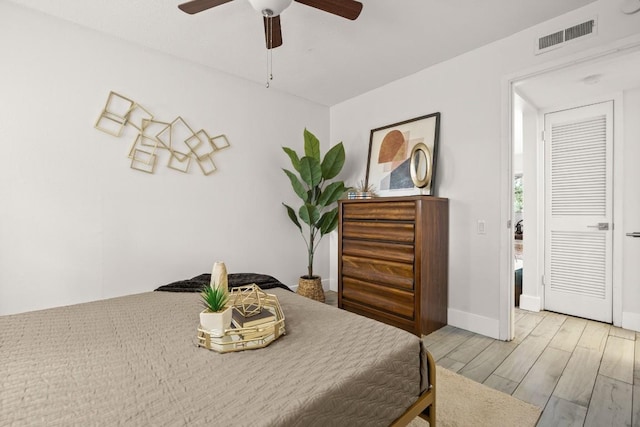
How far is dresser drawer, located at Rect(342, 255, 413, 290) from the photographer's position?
2.63 metres

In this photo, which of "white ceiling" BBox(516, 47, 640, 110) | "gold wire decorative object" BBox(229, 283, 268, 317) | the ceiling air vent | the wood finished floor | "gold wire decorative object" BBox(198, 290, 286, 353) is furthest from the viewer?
"white ceiling" BBox(516, 47, 640, 110)

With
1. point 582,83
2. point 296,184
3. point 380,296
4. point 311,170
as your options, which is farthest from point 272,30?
point 582,83

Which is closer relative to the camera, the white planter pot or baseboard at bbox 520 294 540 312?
the white planter pot

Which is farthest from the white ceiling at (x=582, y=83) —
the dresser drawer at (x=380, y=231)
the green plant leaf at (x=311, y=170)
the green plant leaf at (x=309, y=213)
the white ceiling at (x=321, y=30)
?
the green plant leaf at (x=309, y=213)

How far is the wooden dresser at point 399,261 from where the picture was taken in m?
2.54

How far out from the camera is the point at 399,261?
269cm

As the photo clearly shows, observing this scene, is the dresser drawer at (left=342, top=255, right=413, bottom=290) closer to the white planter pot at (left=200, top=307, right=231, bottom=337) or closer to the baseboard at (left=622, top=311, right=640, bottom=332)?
the white planter pot at (left=200, top=307, right=231, bottom=337)

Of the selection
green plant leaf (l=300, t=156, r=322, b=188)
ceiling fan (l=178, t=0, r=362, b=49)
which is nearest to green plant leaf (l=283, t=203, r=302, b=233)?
green plant leaf (l=300, t=156, r=322, b=188)

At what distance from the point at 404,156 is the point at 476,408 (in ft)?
7.43

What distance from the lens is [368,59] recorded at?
2877mm

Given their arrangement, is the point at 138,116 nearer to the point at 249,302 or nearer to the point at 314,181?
the point at 314,181

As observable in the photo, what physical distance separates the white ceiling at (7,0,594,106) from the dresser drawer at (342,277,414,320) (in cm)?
217

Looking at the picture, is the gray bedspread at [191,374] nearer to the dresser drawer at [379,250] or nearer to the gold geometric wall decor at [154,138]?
the dresser drawer at [379,250]

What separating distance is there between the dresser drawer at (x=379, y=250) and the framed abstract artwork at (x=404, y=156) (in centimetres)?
63
